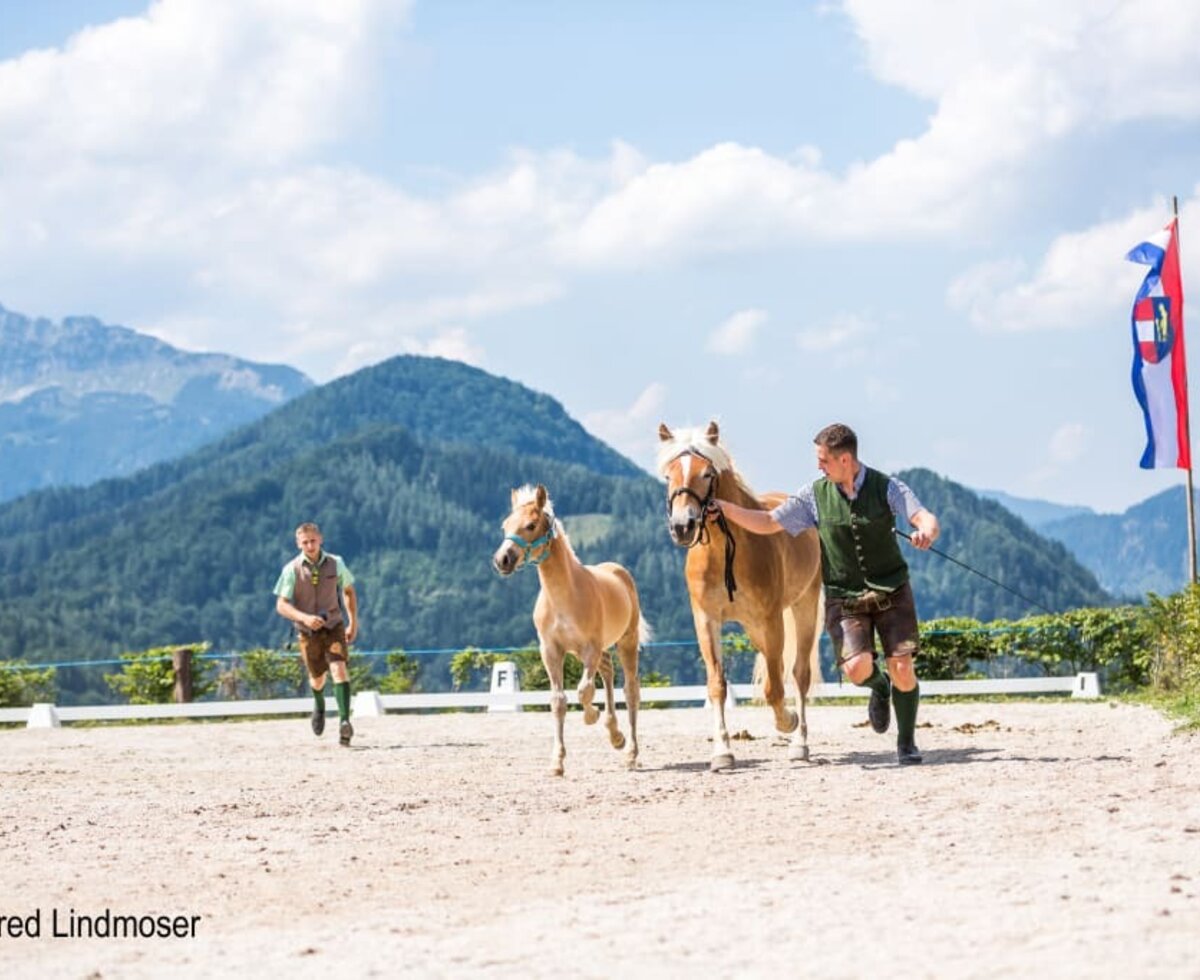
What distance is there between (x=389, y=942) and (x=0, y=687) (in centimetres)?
2472

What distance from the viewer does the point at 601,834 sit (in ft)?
26.6

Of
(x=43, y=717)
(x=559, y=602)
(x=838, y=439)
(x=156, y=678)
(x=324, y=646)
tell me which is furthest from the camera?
(x=156, y=678)

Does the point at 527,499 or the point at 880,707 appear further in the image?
the point at 527,499

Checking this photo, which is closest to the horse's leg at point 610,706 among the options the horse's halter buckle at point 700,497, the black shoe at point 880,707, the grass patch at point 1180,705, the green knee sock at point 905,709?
the horse's halter buckle at point 700,497

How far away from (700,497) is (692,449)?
382 millimetres

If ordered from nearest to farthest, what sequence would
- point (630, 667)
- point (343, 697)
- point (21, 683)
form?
point (630, 667)
point (343, 697)
point (21, 683)

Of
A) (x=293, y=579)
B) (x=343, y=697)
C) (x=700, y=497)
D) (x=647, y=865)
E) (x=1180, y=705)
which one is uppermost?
(x=700, y=497)

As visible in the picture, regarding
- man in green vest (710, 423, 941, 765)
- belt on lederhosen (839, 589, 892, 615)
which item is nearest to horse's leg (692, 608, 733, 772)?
man in green vest (710, 423, 941, 765)

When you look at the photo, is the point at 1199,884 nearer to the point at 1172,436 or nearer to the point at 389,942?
the point at 389,942

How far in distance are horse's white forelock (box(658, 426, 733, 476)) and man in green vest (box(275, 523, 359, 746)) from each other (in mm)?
5318

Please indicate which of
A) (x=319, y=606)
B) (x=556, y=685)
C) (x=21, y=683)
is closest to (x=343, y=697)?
(x=319, y=606)

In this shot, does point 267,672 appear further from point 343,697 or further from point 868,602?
point 868,602

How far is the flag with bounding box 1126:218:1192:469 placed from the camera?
20.7 m

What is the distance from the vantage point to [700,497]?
10.2 m
